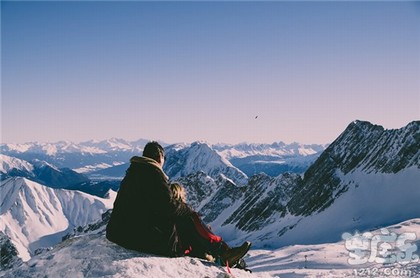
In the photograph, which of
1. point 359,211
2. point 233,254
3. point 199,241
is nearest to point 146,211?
point 199,241

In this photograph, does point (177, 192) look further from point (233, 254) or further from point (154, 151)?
point (233, 254)

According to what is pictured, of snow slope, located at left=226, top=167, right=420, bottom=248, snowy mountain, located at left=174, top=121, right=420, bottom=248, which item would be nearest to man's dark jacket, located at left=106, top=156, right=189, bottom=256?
snow slope, located at left=226, top=167, right=420, bottom=248

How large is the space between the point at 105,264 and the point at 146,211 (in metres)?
1.41

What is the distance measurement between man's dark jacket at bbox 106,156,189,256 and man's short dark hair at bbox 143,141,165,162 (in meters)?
0.24

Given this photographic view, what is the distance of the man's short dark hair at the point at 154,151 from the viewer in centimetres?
958

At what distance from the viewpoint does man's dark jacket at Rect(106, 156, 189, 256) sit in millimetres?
9031

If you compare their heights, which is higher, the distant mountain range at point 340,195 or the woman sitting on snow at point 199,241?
the woman sitting on snow at point 199,241

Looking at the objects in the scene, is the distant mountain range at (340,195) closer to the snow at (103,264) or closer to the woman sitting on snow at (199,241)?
the woman sitting on snow at (199,241)

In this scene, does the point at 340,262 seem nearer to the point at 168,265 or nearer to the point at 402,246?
the point at 402,246

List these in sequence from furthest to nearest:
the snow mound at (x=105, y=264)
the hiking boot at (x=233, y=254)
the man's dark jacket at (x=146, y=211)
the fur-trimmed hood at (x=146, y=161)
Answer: the hiking boot at (x=233, y=254), the fur-trimmed hood at (x=146, y=161), the man's dark jacket at (x=146, y=211), the snow mound at (x=105, y=264)

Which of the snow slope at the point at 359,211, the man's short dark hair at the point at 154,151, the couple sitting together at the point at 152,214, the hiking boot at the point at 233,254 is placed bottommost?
the snow slope at the point at 359,211

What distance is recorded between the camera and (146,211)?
902 cm

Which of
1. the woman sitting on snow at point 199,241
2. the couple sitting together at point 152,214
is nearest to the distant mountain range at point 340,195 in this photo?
the woman sitting on snow at point 199,241

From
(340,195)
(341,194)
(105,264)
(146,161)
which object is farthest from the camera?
(341,194)
